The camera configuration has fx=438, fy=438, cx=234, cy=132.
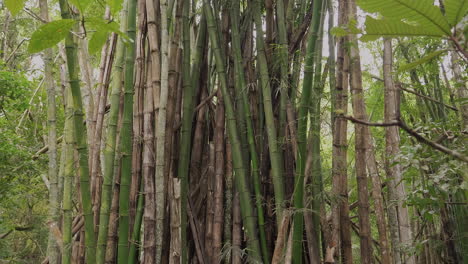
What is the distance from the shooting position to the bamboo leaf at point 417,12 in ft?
1.96

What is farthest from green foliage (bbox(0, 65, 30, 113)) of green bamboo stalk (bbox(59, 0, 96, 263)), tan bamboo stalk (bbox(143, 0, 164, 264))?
green bamboo stalk (bbox(59, 0, 96, 263))

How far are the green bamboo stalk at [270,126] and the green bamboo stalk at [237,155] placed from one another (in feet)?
0.48

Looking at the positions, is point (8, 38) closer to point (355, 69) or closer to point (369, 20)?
point (355, 69)

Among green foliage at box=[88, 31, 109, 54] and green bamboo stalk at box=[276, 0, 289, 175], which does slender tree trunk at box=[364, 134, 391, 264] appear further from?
green foliage at box=[88, 31, 109, 54]

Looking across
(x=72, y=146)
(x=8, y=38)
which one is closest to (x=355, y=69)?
(x=72, y=146)

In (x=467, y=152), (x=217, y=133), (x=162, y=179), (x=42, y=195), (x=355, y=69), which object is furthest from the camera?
(x=42, y=195)

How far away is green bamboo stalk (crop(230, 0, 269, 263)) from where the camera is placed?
2236 mm

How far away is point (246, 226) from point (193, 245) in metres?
0.38

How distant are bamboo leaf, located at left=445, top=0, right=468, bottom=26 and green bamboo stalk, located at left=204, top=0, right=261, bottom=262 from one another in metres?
1.68

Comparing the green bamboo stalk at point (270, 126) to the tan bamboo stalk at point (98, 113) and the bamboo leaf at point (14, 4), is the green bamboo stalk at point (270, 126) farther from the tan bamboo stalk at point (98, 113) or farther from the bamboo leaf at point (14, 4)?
the bamboo leaf at point (14, 4)

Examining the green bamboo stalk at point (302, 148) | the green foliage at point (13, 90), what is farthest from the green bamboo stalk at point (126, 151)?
the green foliage at point (13, 90)

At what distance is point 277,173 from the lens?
2.15 metres

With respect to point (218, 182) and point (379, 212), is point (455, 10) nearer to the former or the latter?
point (218, 182)

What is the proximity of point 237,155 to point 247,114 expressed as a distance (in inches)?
9.7
